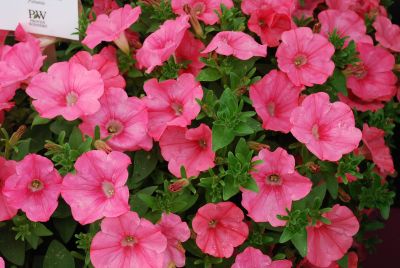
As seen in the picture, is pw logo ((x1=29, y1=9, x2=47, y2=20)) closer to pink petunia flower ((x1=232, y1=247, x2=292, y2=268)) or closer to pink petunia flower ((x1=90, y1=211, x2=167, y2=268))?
pink petunia flower ((x1=90, y1=211, x2=167, y2=268))

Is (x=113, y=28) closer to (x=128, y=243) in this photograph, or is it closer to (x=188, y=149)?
(x=188, y=149)

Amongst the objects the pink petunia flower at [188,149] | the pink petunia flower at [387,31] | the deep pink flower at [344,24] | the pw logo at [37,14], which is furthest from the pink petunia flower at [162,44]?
the pink petunia flower at [387,31]

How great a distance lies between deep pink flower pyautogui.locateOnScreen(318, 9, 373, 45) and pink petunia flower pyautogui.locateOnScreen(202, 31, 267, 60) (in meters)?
0.30

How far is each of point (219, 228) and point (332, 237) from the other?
266 mm

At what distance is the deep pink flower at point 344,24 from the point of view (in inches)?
55.0

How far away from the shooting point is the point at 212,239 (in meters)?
1.09

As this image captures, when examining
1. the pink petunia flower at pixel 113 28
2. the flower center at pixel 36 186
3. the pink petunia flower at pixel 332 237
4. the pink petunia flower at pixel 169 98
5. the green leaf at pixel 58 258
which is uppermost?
the pink petunia flower at pixel 113 28

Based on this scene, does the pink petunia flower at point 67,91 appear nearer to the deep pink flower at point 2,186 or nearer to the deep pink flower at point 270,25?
the deep pink flower at point 2,186

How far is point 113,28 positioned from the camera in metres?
1.25

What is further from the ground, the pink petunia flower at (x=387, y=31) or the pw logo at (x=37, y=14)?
the pw logo at (x=37, y=14)

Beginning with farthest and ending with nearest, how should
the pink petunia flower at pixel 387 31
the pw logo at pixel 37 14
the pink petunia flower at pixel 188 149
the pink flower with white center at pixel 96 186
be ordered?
the pink petunia flower at pixel 387 31, the pw logo at pixel 37 14, the pink petunia flower at pixel 188 149, the pink flower with white center at pixel 96 186

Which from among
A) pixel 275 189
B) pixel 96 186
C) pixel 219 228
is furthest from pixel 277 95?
pixel 96 186

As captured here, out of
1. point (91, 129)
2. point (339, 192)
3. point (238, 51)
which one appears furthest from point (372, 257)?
point (91, 129)

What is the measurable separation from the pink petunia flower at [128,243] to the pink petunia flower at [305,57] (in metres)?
0.49
